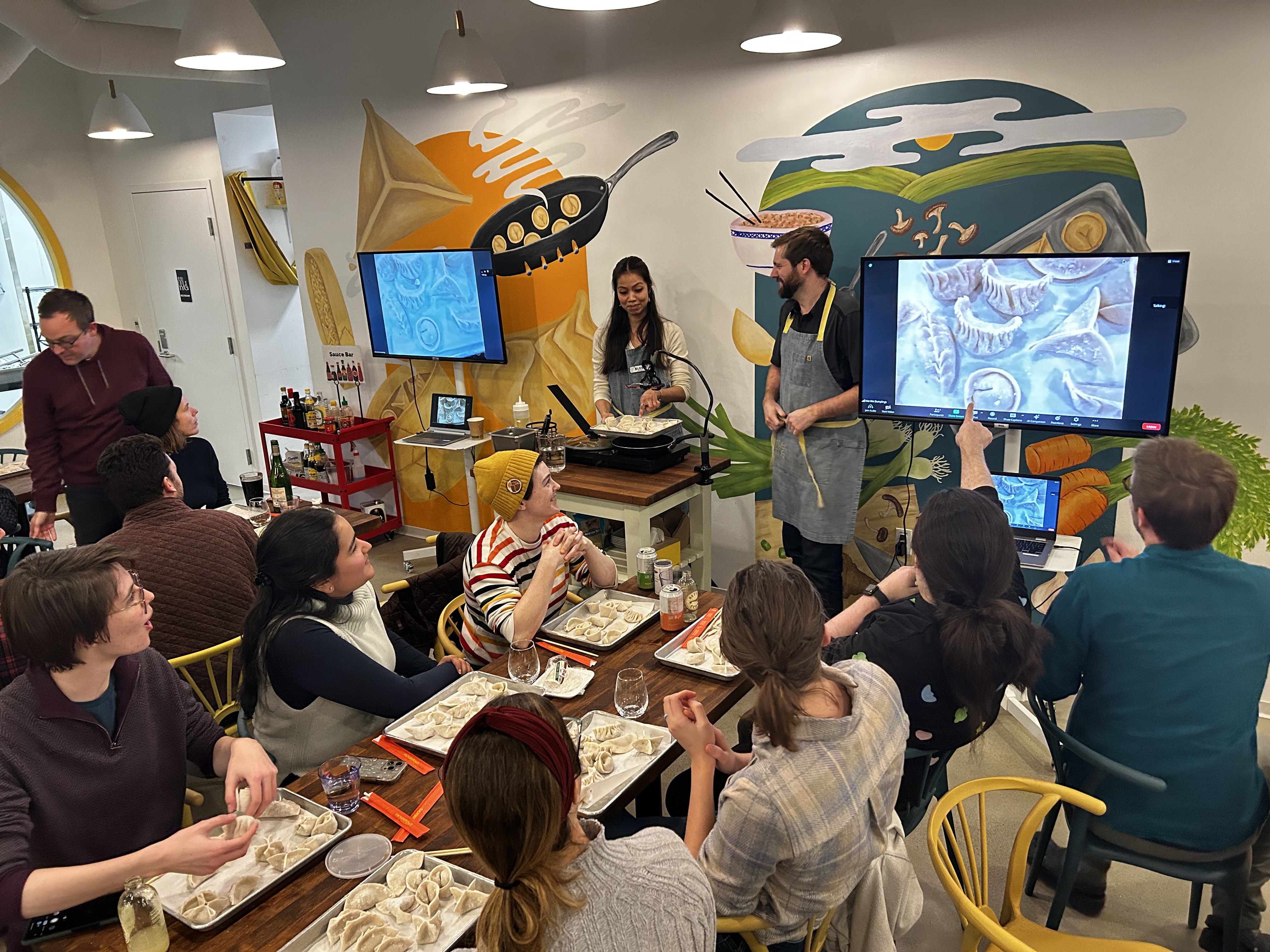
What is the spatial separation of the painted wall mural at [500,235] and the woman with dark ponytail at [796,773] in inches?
129

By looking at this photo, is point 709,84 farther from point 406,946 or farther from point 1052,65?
point 406,946

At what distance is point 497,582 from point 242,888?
43.7 inches

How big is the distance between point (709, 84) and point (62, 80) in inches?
234

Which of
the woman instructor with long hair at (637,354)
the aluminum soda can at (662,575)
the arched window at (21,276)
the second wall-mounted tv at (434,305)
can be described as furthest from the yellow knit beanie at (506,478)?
the arched window at (21,276)

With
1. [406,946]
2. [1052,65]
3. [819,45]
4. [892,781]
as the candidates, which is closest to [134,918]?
[406,946]

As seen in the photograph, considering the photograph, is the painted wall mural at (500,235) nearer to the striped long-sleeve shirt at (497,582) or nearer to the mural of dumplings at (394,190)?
the mural of dumplings at (394,190)

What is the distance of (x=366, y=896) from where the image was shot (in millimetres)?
1555

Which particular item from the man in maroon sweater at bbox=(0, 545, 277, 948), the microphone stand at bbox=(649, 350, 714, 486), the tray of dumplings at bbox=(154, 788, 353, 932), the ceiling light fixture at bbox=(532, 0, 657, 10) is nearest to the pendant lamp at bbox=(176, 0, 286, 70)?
the ceiling light fixture at bbox=(532, 0, 657, 10)

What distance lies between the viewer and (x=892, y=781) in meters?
1.64

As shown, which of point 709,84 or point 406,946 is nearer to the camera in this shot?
point 406,946

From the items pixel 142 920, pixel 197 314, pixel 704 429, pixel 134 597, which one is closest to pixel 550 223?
pixel 704 429

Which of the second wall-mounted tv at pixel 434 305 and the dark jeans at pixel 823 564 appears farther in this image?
the second wall-mounted tv at pixel 434 305

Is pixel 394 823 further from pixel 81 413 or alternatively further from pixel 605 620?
pixel 81 413

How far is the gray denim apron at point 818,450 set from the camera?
3676mm
